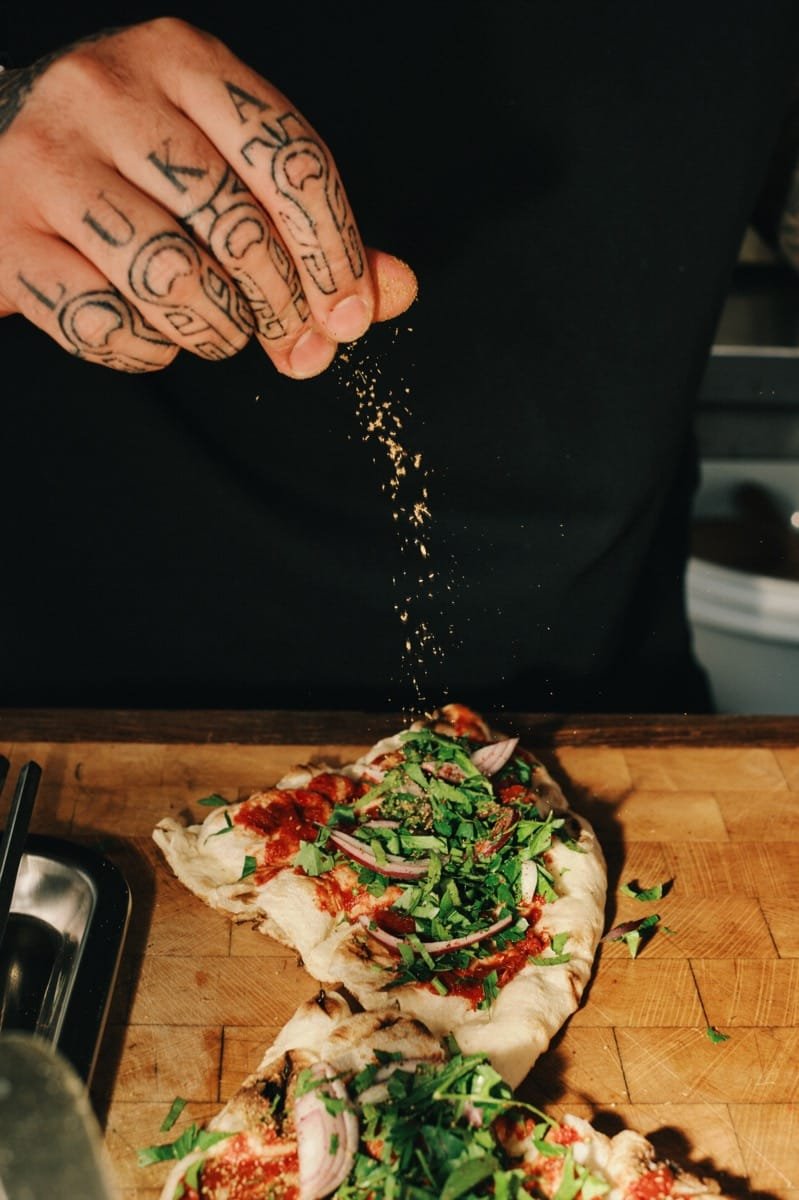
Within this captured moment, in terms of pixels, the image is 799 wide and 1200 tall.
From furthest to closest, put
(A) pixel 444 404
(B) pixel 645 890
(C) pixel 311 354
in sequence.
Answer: (A) pixel 444 404
(B) pixel 645 890
(C) pixel 311 354

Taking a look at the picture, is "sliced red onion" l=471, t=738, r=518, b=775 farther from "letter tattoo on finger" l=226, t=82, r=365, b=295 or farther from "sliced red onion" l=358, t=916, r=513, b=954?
"letter tattoo on finger" l=226, t=82, r=365, b=295

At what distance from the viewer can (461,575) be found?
2.51 meters

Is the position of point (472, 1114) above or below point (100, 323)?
below

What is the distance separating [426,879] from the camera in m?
1.80

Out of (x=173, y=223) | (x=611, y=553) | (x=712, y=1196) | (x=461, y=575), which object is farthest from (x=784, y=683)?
(x=173, y=223)

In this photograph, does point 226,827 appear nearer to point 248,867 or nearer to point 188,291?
point 248,867

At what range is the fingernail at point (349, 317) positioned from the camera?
138 centimetres

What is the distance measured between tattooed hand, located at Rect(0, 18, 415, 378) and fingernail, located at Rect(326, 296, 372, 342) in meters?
0.06

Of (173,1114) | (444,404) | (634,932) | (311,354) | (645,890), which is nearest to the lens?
(311,354)

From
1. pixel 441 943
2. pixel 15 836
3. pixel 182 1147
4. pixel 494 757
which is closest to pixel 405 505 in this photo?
pixel 494 757

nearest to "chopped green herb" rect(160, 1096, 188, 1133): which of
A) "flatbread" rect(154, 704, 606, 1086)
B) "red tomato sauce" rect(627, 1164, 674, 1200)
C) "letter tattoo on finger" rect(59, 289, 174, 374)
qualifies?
"flatbread" rect(154, 704, 606, 1086)

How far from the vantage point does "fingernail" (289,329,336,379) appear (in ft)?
4.71

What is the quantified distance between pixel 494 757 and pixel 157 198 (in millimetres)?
1175

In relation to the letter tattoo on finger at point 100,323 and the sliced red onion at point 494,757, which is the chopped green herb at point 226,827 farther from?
the letter tattoo on finger at point 100,323
